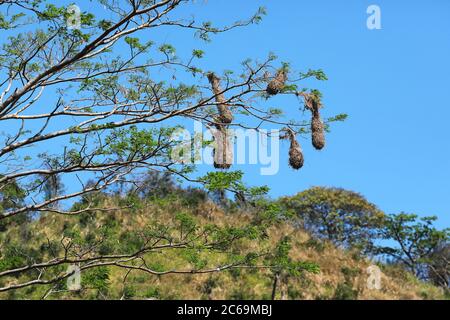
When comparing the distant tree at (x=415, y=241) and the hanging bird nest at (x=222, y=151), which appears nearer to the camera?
the hanging bird nest at (x=222, y=151)

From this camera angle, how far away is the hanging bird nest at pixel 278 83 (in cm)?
910

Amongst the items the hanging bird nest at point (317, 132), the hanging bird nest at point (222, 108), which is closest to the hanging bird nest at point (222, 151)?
the hanging bird nest at point (222, 108)

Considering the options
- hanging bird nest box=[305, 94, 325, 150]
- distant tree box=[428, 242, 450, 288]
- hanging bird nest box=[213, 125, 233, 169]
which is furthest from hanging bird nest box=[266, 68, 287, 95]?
distant tree box=[428, 242, 450, 288]

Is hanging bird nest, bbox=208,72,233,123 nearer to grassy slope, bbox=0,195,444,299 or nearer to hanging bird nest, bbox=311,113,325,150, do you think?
hanging bird nest, bbox=311,113,325,150

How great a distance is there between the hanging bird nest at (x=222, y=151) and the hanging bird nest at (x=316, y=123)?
3.97 feet

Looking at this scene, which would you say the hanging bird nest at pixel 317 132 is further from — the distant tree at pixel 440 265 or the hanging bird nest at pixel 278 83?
the distant tree at pixel 440 265

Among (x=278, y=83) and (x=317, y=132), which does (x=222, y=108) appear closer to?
(x=278, y=83)

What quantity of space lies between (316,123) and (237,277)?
13046 millimetres

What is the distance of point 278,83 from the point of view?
9102 millimetres
